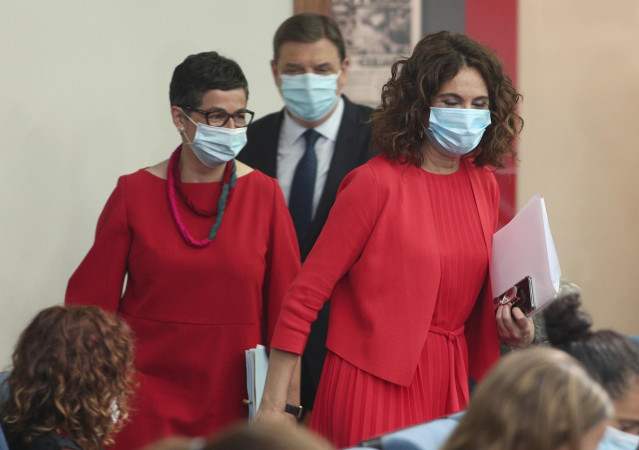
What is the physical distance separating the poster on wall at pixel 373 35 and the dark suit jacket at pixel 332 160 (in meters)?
1.32

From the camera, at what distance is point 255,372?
9.35 feet

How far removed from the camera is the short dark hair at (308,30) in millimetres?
3633

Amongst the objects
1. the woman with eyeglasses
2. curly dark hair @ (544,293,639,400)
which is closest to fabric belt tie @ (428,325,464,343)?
curly dark hair @ (544,293,639,400)

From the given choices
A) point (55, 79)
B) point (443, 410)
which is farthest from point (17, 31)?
point (443, 410)

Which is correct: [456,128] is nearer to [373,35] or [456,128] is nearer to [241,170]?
[241,170]

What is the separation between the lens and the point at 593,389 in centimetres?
153

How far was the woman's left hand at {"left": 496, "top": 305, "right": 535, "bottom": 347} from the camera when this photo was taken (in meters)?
2.59

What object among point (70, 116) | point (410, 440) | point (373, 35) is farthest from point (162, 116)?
point (410, 440)

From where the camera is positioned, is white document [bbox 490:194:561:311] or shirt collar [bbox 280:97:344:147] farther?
shirt collar [bbox 280:97:344:147]

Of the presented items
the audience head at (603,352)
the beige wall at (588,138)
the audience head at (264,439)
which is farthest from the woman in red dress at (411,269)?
the beige wall at (588,138)

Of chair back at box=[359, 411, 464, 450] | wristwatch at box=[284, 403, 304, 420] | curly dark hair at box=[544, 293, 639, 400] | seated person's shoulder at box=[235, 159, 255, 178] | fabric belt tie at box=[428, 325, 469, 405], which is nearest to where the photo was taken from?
chair back at box=[359, 411, 464, 450]

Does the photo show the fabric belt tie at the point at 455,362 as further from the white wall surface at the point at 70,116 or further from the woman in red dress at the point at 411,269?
the white wall surface at the point at 70,116

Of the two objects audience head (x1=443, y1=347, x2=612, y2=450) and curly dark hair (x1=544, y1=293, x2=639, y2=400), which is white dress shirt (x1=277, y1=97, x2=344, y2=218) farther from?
audience head (x1=443, y1=347, x2=612, y2=450)

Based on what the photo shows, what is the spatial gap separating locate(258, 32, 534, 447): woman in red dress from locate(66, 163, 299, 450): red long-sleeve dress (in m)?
0.42
